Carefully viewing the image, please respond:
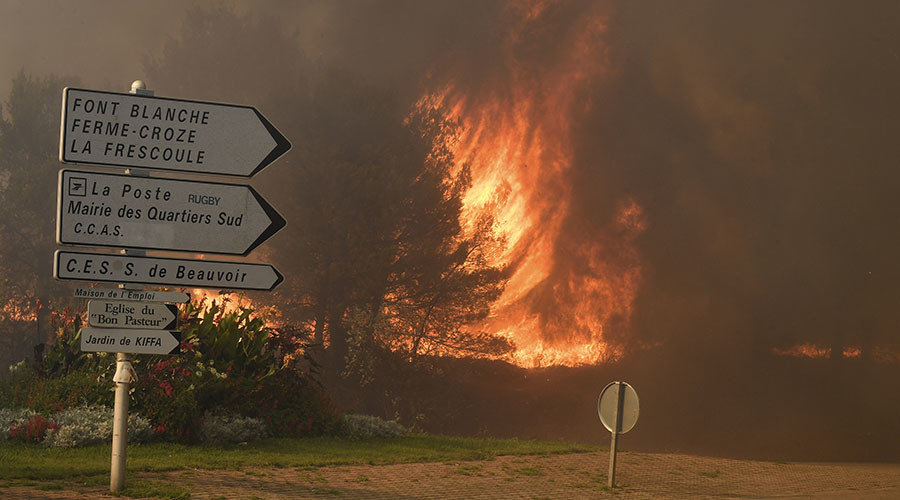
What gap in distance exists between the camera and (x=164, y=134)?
891cm

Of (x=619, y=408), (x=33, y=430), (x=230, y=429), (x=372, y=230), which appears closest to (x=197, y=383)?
(x=230, y=429)

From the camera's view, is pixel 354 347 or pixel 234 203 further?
pixel 354 347

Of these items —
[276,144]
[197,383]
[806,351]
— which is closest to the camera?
[276,144]

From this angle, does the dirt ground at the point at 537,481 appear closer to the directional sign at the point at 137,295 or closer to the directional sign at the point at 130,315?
the directional sign at the point at 130,315

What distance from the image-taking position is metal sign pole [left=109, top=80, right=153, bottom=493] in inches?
354

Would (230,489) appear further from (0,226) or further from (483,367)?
(0,226)

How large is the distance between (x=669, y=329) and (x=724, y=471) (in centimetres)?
2379

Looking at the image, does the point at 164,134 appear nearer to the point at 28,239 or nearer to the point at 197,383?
the point at 197,383

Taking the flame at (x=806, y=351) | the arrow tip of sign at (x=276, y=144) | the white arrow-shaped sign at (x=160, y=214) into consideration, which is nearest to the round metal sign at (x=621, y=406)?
the white arrow-shaped sign at (x=160, y=214)

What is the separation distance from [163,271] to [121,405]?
1463 mm

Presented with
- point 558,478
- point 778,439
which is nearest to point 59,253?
point 558,478

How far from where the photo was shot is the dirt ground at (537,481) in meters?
10.8

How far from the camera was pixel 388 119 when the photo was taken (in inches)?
1318

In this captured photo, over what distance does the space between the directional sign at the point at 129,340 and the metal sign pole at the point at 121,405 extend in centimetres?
19
